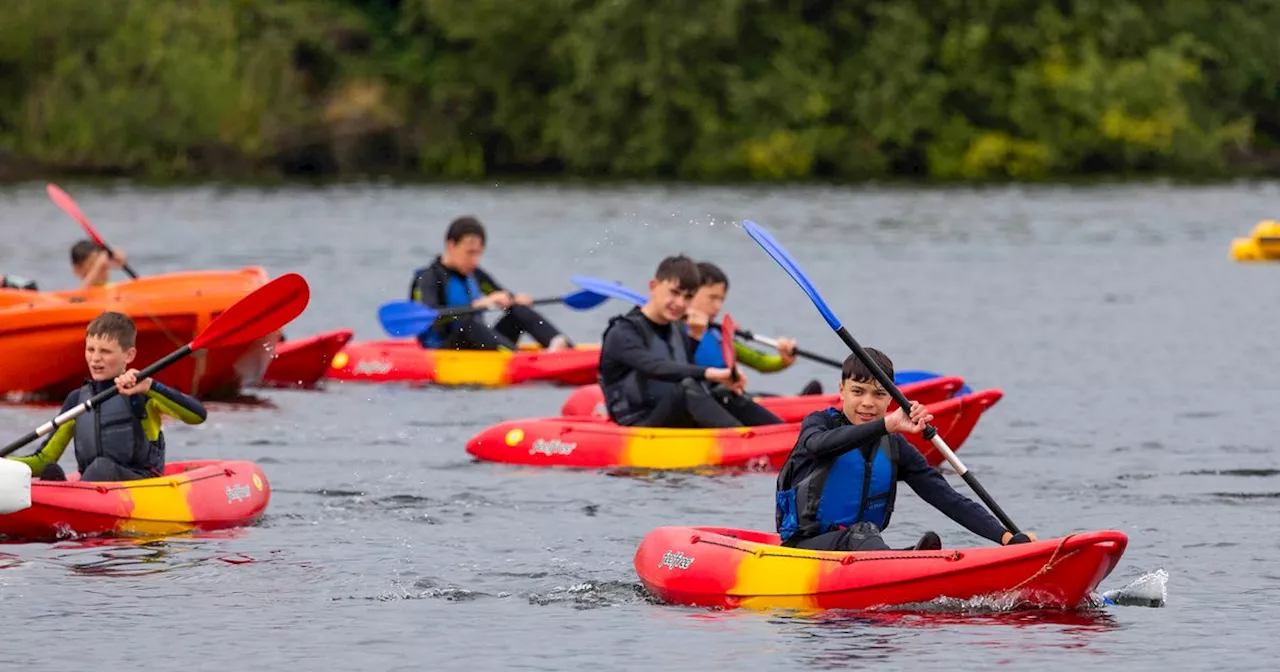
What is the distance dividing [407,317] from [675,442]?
4645 mm

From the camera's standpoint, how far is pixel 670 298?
44.4 ft

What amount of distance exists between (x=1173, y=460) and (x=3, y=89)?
125 feet

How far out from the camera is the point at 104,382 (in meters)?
11.3

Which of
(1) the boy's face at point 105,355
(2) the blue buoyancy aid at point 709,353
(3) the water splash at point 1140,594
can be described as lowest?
(3) the water splash at point 1140,594

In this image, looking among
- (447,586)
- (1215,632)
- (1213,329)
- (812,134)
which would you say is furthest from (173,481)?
(812,134)

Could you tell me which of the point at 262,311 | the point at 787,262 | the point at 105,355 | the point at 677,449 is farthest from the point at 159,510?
the point at 677,449

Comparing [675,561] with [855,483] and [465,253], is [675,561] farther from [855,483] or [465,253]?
[465,253]

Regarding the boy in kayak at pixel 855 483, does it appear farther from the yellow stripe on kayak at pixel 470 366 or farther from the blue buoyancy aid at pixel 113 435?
the yellow stripe on kayak at pixel 470 366

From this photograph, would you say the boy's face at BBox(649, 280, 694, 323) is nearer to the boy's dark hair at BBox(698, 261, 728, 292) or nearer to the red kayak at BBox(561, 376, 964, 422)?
the boy's dark hair at BBox(698, 261, 728, 292)

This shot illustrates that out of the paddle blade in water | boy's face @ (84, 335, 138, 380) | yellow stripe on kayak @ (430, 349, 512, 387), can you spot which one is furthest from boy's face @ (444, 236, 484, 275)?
the paddle blade in water

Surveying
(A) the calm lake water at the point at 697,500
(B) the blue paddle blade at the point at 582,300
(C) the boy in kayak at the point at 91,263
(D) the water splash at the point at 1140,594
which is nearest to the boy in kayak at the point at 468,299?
(B) the blue paddle blade at the point at 582,300

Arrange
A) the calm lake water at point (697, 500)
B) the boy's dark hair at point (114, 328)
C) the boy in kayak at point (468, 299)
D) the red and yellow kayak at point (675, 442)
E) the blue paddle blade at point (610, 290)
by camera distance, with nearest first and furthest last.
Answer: the calm lake water at point (697, 500), the boy's dark hair at point (114, 328), the red and yellow kayak at point (675, 442), the blue paddle blade at point (610, 290), the boy in kayak at point (468, 299)

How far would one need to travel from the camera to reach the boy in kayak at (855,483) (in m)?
9.59

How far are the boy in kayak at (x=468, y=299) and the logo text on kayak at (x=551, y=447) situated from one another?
334cm
